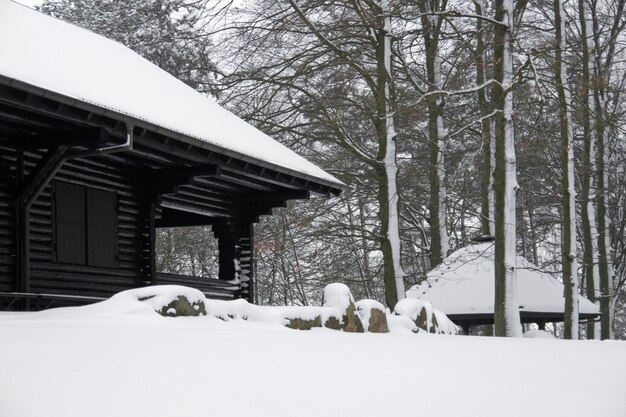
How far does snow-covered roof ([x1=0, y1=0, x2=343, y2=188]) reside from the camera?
11.1 m

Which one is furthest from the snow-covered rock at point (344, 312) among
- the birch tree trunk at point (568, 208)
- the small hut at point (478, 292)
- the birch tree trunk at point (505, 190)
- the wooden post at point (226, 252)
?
the small hut at point (478, 292)

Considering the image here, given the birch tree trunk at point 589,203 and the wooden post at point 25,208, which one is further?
the birch tree trunk at point 589,203

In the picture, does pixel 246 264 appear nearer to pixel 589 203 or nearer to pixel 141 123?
pixel 141 123

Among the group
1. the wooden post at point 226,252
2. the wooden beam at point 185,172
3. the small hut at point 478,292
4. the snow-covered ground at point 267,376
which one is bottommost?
the small hut at point 478,292

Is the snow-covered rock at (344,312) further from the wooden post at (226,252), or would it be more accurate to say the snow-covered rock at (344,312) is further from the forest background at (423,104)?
the wooden post at (226,252)

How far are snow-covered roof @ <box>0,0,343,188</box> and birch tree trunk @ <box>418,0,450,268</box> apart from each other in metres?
5.87

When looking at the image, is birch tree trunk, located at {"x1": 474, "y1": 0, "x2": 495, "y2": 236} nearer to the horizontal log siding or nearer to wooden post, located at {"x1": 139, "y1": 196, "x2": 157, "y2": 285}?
wooden post, located at {"x1": 139, "y1": 196, "x2": 157, "y2": 285}

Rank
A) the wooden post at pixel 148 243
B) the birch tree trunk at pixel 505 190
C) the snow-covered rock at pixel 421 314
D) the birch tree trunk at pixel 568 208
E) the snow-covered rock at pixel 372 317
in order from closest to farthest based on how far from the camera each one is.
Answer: the snow-covered rock at pixel 372 317 < the snow-covered rock at pixel 421 314 < the wooden post at pixel 148 243 < the birch tree trunk at pixel 505 190 < the birch tree trunk at pixel 568 208

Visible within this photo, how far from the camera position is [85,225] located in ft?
46.1

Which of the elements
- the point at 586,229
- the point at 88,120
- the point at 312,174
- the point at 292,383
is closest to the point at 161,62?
the point at 586,229

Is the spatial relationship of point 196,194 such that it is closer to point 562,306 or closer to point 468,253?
point 468,253

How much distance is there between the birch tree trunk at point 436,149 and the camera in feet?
71.9

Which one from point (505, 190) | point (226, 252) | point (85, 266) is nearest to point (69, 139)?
point (85, 266)

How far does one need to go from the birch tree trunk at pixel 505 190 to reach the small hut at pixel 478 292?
16.0 ft
